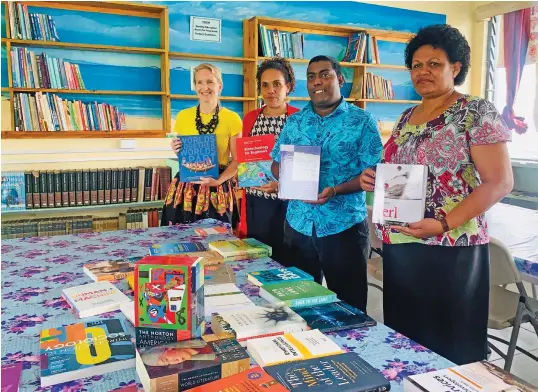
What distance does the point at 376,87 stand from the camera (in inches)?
207

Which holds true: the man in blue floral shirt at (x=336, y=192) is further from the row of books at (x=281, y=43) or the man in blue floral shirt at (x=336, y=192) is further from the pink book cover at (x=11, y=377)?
the row of books at (x=281, y=43)

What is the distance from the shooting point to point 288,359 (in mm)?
1025

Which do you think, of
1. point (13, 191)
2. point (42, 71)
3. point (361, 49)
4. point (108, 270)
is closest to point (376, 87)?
Answer: point (361, 49)

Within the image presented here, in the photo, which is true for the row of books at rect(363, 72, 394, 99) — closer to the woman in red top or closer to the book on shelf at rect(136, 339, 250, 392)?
the woman in red top

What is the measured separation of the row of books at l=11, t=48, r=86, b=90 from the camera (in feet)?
12.2

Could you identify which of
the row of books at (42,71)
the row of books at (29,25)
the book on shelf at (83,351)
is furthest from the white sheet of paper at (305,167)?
the row of books at (29,25)

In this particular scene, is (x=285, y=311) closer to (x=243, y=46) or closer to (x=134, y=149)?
(x=134, y=149)

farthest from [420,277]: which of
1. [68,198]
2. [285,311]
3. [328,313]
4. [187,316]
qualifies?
[68,198]

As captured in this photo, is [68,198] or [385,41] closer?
[68,198]

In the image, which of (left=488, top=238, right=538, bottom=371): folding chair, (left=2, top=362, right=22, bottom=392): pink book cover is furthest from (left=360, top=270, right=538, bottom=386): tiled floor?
(left=2, top=362, right=22, bottom=392): pink book cover

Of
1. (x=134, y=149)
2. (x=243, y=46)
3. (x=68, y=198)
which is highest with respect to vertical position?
(x=243, y=46)

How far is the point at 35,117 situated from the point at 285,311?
3.28m

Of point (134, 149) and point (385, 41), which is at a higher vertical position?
point (385, 41)

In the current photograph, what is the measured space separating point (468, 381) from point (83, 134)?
3.74m
